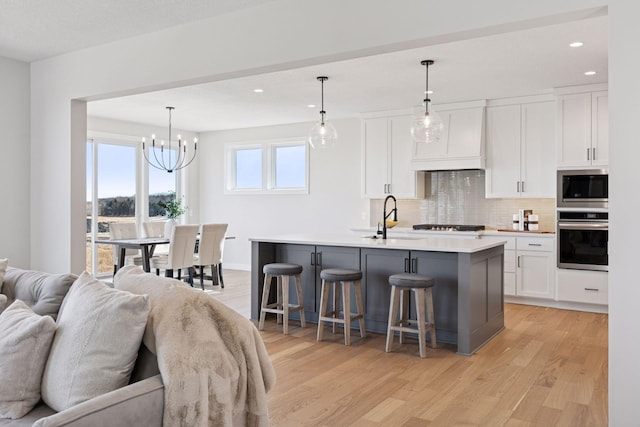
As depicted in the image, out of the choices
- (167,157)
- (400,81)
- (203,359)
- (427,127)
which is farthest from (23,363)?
(167,157)

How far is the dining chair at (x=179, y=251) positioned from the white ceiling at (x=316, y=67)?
5.57 ft

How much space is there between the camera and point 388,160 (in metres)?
7.32

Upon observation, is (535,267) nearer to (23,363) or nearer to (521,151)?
(521,151)

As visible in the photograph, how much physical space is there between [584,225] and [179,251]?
193 inches

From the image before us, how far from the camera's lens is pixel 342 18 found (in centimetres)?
330

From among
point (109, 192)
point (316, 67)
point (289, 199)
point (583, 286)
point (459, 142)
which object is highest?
point (316, 67)

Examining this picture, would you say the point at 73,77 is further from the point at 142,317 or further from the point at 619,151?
Result: the point at 619,151

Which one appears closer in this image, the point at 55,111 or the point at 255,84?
the point at 55,111

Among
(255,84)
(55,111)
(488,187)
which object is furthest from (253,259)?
(488,187)

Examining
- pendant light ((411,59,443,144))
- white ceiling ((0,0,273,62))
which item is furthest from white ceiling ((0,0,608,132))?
pendant light ((411,59,443,144))

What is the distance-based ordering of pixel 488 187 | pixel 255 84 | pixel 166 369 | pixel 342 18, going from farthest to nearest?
1. pixel 488 187
2. pixel 255 84
3. pixel 342 18
4. pixel 166 369

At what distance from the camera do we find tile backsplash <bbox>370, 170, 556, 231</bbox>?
6.66 metres

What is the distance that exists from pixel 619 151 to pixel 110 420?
2.47m

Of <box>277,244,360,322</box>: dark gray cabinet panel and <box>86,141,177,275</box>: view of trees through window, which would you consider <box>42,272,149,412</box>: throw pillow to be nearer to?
<box>277,244,360,322</box>: dark gray cabinet panel
